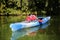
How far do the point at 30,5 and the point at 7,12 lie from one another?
8.14ft

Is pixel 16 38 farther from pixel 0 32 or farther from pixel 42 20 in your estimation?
pixel 42 20

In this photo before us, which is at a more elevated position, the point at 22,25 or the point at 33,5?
the point at 22,25

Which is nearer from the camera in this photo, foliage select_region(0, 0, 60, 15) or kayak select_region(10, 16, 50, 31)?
kayak select_region(10, 16, 50, 31)

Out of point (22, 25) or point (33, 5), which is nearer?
point (22, 25)

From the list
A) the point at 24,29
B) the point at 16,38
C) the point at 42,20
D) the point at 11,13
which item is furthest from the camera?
the point at 11,13

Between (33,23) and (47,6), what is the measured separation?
1023cm

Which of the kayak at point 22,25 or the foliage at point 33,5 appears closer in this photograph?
the kayak at point 22,25

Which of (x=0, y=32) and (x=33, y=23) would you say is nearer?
(x=0, y=32)

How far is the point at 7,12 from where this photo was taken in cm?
2702

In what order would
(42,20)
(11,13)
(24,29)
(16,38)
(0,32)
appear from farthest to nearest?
(11,13) → (42,20) → (24,29) → (0,32) → (16,38)

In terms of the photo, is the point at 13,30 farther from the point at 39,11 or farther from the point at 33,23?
the point at 39,11

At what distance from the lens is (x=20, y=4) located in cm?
2773

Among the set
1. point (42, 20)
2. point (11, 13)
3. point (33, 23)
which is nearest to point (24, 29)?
point (33, 23)

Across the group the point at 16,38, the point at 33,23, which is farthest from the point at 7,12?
the point at 16,38
